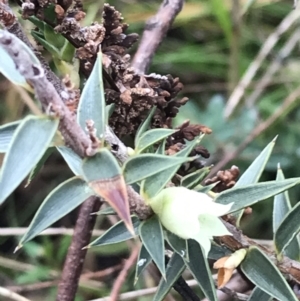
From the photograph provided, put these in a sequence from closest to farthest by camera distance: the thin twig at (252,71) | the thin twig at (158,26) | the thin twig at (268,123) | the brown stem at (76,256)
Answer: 1. the brown stem at (76,256)
2. the thin twig at (158,26)
3. the thin twig at (268,123)
4. the thin twig at (252,71)

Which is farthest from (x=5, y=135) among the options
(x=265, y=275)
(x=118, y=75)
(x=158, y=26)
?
(x=158, y=26)

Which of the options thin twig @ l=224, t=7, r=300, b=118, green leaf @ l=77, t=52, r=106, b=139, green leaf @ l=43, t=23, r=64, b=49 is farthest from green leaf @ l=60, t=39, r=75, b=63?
thin twig @ l=224, t=7, r=300, b=118

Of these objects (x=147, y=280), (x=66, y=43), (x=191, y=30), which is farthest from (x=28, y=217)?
(x=66, y=43)

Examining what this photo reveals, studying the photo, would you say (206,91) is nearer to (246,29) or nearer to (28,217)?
(246,29)

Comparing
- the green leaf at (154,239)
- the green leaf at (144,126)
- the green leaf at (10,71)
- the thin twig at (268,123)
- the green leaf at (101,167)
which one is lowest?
the thin twig at (268,123)

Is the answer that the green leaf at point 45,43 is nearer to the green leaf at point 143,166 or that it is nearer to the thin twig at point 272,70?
the green leaf at point 143,166

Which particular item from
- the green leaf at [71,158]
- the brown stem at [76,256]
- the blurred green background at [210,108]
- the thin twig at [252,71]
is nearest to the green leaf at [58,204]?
the green leaf at [71,158]

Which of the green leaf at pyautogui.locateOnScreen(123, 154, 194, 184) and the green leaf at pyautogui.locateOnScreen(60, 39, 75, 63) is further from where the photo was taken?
the green leaf at pyautogui.locateOnScreen(60, 39, 75, 63)

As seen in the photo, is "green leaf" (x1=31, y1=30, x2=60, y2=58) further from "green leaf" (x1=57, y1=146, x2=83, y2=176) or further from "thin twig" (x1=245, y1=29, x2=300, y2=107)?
"thin twig" (x1=245, y1=29, x2=300, y2=107)
